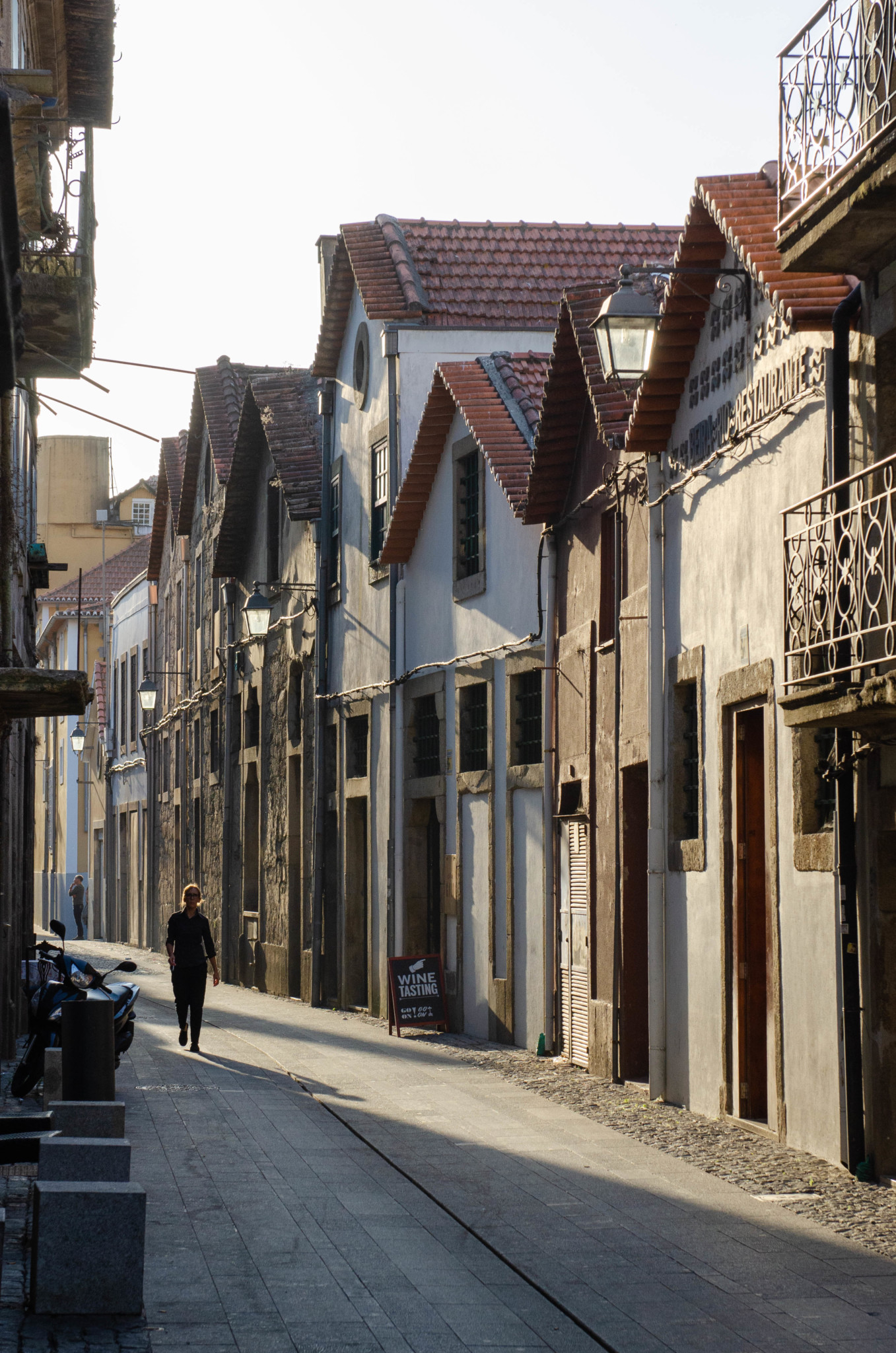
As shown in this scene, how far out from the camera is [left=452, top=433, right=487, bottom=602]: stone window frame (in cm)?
1980

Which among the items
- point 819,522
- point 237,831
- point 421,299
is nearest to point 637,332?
point 819,522

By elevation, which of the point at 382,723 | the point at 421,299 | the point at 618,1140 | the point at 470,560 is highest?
the point at 421,299

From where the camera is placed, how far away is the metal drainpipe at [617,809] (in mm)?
15180

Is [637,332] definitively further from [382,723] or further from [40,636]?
[40,636]

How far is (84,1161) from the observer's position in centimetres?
774

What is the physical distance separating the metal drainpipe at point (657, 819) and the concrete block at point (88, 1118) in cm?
585

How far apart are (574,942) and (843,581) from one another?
A: 7089 millimetres

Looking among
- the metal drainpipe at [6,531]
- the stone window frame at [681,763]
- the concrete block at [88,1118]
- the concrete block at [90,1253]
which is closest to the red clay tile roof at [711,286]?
the stone window frame at [681,763]

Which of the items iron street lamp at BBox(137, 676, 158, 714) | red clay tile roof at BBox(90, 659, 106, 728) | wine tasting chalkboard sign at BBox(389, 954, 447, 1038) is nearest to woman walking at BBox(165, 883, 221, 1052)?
wine tasting chalkboard sign at BBox(389, 954, 447, 1038)

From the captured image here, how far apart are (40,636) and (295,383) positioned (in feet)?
122

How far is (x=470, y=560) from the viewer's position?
2048 centimetres

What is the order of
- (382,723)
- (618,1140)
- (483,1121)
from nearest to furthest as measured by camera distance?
(618,1140) < (483,1121) < (382,723)

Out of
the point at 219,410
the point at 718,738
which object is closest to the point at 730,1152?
the point at 718,738

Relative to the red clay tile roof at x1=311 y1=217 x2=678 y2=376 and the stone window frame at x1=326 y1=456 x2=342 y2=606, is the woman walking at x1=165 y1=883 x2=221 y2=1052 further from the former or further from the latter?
the red clay tile roof at x1=311 y1=217 x2=678 y2=376
